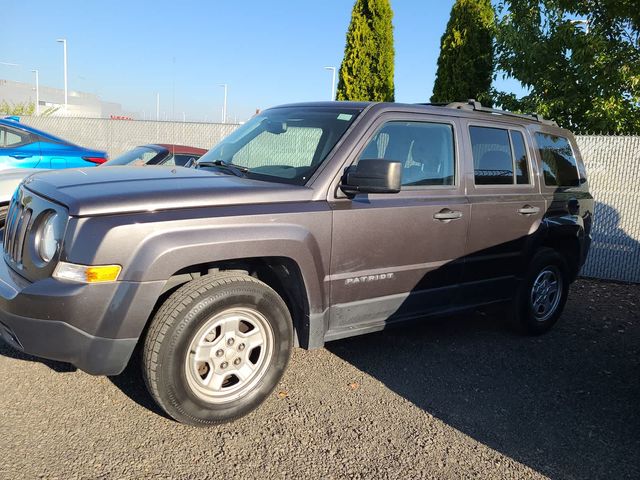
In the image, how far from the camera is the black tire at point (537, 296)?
486 centimetres

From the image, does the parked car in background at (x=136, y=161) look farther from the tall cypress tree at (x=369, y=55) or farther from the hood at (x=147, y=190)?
the tall cypress tree at (x=369, y=55)

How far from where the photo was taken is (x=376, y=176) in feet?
10.9

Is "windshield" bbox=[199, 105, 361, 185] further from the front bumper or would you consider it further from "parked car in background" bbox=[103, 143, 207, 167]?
"parked car in background" bbox=[103, 143, 207, 167]

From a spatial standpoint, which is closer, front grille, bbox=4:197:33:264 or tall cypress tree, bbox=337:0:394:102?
front grille, bbox=4:197:33:264

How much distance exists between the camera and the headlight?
2.86 m

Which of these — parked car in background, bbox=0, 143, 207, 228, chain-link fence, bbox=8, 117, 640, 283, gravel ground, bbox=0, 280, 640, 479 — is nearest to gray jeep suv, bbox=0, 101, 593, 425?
gravel ground, bbox=0, 280, 640, 479

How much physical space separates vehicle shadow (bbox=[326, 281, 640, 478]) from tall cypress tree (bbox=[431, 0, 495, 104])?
683 cm

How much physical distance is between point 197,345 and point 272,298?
0.50m

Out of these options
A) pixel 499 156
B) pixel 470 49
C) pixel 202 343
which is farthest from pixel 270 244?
pixel 470 49

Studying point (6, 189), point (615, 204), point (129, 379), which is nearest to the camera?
point (129, 379)

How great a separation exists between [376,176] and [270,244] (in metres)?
0.75

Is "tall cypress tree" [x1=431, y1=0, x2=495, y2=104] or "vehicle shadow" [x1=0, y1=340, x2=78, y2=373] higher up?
"tall cypress tree" [x1=431, y1=0, x2=495, y2=104]

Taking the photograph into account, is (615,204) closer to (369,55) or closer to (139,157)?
(139,157)

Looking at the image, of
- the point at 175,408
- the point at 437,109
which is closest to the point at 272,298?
the point at 175,408
